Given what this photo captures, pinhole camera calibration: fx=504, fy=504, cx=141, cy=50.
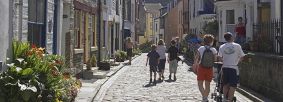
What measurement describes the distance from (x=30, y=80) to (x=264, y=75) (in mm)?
7720

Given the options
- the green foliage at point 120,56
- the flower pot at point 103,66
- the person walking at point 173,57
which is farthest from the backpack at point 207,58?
the green foliage at point 120,56

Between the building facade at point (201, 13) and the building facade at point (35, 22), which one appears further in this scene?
the building facade at point (201, 13)

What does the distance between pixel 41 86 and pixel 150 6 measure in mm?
100416

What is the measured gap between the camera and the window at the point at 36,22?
12.7 metres

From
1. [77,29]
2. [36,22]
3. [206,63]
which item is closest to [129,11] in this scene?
[77,29]

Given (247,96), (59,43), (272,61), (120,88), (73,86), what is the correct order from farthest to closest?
(120,88), (59,43), (247,96), (272,61), (73,86)

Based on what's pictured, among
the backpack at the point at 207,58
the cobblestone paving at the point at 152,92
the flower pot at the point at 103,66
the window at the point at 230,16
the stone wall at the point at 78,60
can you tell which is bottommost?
the cobblestone paving at the point at 152,92

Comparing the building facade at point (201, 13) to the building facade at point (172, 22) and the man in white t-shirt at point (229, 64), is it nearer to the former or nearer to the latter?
the building facade at point (172, 22)

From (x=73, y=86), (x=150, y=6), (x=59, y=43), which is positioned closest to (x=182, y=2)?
(x=150, y=6)

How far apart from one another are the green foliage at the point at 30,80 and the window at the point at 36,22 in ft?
9.28

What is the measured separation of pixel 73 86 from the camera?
11.1 metres

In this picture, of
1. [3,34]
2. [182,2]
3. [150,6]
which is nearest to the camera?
[3,34]

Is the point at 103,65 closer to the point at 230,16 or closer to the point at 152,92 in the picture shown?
the point at 152,92

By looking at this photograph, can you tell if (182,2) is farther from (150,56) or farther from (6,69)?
(6,69)
